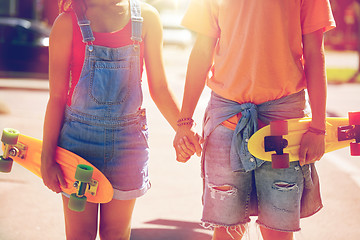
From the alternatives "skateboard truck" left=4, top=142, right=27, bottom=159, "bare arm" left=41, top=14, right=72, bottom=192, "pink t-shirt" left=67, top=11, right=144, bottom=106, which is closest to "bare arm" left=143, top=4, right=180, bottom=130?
"pink t-shirt" left=67, top=11, right=144, bottom=106

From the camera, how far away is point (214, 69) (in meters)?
2.66

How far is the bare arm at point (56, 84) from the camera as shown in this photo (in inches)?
97.3

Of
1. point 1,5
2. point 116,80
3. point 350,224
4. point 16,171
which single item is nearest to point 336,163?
point 350,224

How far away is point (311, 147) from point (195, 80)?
62 cm

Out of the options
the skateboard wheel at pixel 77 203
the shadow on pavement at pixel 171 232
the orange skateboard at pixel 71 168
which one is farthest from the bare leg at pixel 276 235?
the shadow on pavement at pixel 171 232

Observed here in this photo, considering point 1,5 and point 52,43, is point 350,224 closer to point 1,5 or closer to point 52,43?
point 52,43

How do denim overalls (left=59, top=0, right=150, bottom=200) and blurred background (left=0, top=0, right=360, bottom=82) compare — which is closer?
denim overalls (left=59, top=0, right=150, bottom=200)

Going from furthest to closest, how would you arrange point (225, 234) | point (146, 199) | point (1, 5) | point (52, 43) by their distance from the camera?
point (1, 5) < point (146, 199) < point (225, 234) < point (52, 43)

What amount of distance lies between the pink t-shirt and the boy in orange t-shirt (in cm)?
33

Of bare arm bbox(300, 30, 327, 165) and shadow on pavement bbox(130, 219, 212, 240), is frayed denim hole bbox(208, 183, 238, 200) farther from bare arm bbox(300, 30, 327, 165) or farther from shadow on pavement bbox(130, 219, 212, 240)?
shadow on pavement bbox(130, 219, 212, 240)

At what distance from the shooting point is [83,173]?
2387 millimetres

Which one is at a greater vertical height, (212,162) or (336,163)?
(212,162)

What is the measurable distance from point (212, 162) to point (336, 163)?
441 cm

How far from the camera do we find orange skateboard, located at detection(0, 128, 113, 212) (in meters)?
2.43
